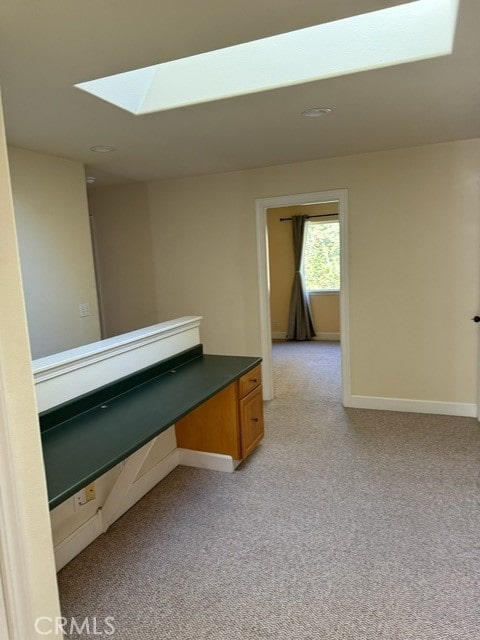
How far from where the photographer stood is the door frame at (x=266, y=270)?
4.05m

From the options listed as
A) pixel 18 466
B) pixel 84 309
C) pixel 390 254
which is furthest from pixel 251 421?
pixel 18 466

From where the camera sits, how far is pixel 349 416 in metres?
4.04

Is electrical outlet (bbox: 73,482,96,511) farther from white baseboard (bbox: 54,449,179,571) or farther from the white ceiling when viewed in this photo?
the white ceiling

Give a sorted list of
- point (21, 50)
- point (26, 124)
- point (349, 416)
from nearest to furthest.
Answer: point (21, 50) < point (26, 124) < point (349, 416)

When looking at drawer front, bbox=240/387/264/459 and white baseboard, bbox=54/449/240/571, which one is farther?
drawer front, bbox=240/387/264/459

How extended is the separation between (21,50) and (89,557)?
2.28 metres

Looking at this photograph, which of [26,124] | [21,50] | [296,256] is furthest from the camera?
[296,256]

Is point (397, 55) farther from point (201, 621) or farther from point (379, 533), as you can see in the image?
point (201, 621)

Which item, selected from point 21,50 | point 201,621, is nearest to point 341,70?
point 21,50

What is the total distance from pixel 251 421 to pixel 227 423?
236mm

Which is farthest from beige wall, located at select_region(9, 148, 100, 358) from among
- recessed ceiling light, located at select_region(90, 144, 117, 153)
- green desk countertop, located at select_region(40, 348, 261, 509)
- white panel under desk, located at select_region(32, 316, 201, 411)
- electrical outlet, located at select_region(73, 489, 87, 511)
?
electrical outlet, located at select_region(73, 489, 87, 511)

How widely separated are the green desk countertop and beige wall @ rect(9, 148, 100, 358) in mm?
1075

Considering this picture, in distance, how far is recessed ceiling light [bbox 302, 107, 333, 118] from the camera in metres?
2.54

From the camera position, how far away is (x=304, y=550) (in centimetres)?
227
